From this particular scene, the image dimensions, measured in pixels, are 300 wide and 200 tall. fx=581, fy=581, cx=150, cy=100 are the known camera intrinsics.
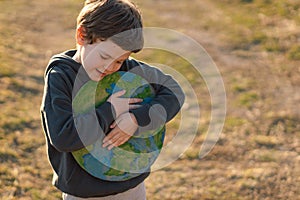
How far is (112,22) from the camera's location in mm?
2301

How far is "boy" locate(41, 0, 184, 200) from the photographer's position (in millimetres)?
2297

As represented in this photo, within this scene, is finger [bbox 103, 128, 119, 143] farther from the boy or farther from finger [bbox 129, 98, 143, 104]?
finger [bbox 129, 98, 143, 104]

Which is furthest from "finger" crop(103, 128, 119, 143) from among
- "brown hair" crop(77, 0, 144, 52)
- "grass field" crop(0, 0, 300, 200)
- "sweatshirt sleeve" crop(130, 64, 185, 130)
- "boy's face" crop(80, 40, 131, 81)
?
"grass field" crop(0, 0, 300, 200)

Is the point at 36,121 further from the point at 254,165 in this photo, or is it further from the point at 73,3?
the point at 73,3

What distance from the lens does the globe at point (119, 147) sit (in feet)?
8.07

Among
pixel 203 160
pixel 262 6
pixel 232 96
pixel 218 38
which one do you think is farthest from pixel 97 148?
pixel 262 6

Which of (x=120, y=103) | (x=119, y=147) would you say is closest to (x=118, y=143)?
(x=119, y=147)

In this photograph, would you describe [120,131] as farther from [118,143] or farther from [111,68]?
[111,68]

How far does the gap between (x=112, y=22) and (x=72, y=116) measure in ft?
1.32

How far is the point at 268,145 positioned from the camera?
16.9 ft

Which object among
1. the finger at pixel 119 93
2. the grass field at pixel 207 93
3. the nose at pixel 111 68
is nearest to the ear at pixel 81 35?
the nose at pixel 111 68

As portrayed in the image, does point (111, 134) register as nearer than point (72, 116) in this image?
No

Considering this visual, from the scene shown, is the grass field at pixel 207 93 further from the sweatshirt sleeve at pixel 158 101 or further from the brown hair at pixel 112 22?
the brown hair at pixel 112 22

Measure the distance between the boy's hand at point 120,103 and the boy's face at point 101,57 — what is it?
11cm
